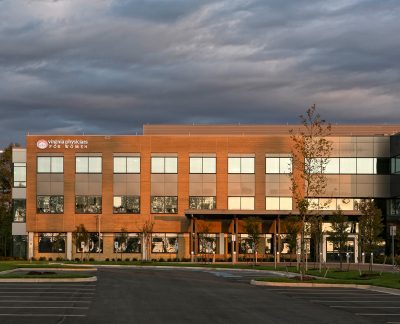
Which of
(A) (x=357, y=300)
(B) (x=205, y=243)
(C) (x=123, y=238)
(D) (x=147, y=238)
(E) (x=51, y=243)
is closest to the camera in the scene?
(A) (x=357, y=300)

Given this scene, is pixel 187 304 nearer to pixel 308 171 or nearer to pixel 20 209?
pixel 308 171

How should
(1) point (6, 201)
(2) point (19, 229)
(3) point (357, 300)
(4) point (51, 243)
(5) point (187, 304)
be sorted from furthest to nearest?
(1) point (6, 201) → (2) point (19, 229) → (4) point (51, 243) → (3) point (357, 300) → (5) point (187, 304)

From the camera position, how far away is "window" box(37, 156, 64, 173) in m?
79.8

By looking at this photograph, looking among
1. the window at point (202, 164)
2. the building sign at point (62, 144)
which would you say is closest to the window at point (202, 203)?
the window at point (202, 164)

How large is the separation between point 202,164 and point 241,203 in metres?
5.86

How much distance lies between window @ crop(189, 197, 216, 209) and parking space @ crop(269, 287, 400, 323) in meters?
44.2

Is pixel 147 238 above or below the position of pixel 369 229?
below

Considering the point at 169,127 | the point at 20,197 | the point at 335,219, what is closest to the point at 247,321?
the point at 335,219

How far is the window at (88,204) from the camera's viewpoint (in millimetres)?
79500

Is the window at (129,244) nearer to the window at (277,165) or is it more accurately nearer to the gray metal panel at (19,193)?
the gray metal panel at (19,193)

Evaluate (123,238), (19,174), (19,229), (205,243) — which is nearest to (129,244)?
(123,238)

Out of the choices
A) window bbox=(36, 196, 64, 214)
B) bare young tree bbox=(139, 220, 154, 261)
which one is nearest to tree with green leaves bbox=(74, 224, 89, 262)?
window bbox=(36, 196, 64, 214)

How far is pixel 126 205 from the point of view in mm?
79438

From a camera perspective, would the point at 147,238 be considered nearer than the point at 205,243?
Yes
